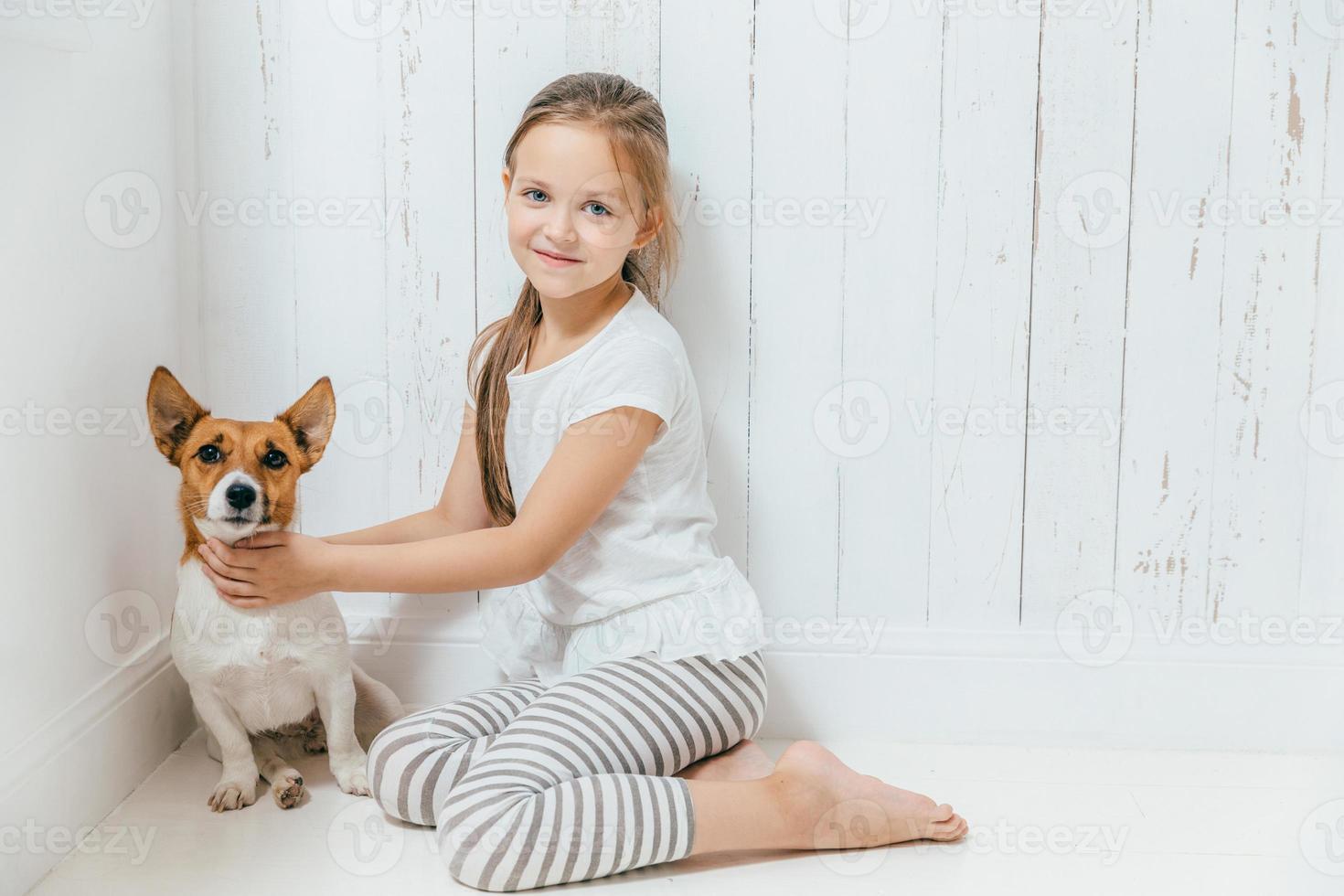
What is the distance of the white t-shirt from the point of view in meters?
1.24

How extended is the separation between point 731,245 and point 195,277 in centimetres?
66

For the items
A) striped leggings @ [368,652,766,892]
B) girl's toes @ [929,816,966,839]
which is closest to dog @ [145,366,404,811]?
striped leggings @ [368,652,766,892]

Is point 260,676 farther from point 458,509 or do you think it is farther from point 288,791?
point 458,509

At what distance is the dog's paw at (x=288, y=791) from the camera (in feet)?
4.00

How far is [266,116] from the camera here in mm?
1394

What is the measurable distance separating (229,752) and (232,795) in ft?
0.16

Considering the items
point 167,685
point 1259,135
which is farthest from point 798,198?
point 167,685

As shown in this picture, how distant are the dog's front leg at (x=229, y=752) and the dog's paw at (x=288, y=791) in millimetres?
28

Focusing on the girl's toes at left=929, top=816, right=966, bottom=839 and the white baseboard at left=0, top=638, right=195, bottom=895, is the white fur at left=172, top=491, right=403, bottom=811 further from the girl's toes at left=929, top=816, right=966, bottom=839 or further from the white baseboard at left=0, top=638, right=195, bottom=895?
the girl's toes at left=929, top=816, right=966, bottom=839

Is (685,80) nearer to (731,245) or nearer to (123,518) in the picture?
(731,245)

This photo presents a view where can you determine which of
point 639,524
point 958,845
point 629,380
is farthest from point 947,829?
point 629,380

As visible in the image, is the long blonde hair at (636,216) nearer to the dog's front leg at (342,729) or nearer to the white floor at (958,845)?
the dog's front leg at (342,729)

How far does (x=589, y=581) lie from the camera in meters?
1.28

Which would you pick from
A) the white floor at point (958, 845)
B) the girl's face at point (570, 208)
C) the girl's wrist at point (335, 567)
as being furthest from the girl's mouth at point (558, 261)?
the white floor at point (958, 845)
